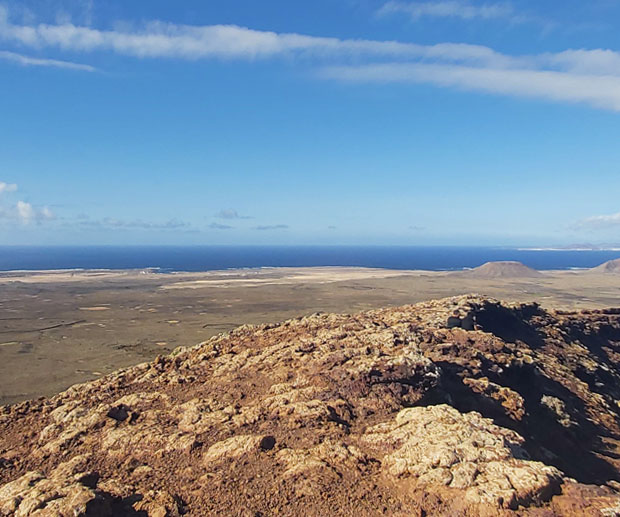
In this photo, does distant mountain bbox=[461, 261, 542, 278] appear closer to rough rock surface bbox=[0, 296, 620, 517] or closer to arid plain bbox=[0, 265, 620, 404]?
arid plain bbox=[0, 265, 620, 404]

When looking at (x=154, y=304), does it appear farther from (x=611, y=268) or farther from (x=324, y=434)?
(x=611, y=268)

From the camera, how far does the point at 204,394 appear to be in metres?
14.9

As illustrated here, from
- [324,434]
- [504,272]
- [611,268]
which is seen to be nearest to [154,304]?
[324,434]

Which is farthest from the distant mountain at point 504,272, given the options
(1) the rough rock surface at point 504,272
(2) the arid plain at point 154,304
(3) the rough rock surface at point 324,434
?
(3) the rough rock surface at point 324,434

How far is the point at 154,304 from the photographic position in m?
82.1

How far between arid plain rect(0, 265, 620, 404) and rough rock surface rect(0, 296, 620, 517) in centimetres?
2217

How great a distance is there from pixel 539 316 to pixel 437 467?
81.2ft

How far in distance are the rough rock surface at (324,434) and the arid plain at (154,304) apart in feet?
72.7

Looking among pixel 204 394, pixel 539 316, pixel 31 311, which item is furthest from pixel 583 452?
pixel 31 311

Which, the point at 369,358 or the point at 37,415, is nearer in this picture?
the point at 37,415

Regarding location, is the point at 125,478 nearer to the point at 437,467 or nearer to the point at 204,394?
the point at 204,394

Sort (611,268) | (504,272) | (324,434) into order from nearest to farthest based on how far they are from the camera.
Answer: (324,434)
(504,272)
(611,268)

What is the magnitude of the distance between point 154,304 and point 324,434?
75.7 meters

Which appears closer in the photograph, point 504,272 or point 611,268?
point 504,272
